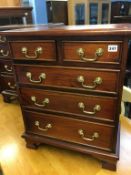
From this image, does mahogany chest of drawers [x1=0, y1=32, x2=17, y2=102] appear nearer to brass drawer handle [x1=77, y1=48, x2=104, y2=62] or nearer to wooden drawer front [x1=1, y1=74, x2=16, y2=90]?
wooden drawer front [x1=1, y1=74, x2=16, y2=90]

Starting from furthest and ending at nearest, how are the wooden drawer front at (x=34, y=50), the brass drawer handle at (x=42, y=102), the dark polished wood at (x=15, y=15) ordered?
1. the dark polished wood at (x=15, y=15)
2. the brass drawer handle at (x=42, y=102)
3. the wooden drawer front at (x=34, y=50)

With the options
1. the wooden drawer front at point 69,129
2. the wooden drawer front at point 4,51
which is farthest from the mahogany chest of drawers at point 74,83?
the wooden drawer front at point 4,51

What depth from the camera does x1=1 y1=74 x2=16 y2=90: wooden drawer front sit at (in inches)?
66.2

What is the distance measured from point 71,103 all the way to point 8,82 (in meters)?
0.98

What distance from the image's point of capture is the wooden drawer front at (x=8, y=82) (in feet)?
5.51

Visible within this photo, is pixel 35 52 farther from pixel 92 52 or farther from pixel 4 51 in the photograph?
pixel 4 51

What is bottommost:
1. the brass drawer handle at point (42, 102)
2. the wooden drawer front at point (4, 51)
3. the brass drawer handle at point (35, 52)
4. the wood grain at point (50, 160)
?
the wood grain at point (50, 160)

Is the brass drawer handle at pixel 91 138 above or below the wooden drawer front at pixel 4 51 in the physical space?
below

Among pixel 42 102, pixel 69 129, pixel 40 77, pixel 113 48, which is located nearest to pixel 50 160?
pixel 69 129

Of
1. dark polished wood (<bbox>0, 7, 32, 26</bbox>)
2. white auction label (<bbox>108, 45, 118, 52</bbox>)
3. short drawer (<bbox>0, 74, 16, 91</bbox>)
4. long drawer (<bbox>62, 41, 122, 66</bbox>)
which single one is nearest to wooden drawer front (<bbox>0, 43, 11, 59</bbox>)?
short drawer (<bbox>0, 74, 16, 91</bbox>)

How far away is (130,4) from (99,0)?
1039 millimetres

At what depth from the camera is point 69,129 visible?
1031 millimetres

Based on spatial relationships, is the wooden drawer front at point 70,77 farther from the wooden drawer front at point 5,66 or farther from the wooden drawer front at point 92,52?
the wooden drawer front at point 5,66

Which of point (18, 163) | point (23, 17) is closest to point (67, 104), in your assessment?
point (18, 163)
